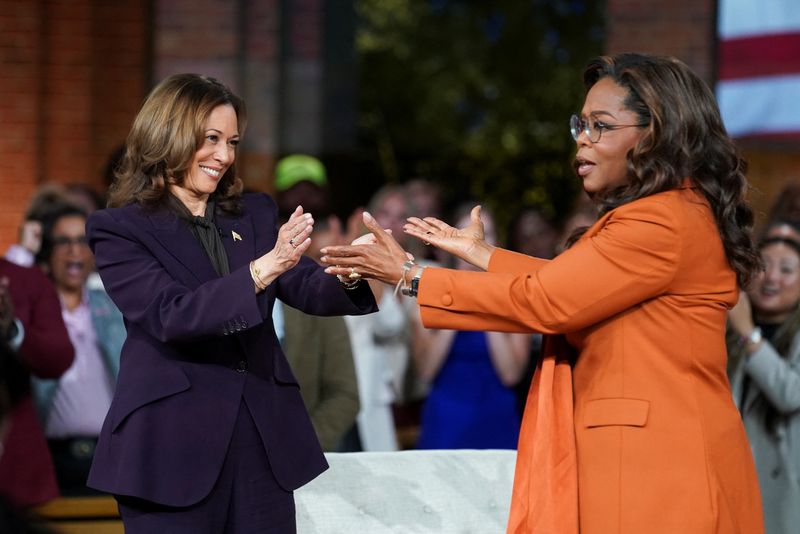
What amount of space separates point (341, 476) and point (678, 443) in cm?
141

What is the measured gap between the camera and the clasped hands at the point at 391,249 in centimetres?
388

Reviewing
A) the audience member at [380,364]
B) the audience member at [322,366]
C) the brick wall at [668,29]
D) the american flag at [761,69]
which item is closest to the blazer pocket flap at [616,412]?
the audience member at [322,366]

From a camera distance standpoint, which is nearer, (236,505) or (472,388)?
(236,505)

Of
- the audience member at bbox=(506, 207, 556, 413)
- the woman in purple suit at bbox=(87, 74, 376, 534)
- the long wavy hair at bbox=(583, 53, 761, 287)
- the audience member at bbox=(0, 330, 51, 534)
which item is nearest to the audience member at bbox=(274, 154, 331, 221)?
the audience member at bbox=(506, 207, 556, 413)

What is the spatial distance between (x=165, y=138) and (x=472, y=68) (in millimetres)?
23128

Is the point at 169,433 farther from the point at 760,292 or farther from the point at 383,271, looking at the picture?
the point at 760,292

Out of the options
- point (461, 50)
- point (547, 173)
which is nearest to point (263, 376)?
point (547, 173)

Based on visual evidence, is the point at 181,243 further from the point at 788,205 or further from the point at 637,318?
the point at 788,205

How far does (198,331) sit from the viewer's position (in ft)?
11.6

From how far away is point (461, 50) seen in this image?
26.8 m

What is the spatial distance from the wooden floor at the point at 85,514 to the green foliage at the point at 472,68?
19236 millimetres

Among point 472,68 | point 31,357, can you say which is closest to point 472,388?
point 31,357

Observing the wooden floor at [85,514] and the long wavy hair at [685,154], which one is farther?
the wooden floor at [85,514]

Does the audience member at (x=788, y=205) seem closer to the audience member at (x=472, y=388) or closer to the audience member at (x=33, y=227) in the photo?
the audience member at (x=472, y=388)
